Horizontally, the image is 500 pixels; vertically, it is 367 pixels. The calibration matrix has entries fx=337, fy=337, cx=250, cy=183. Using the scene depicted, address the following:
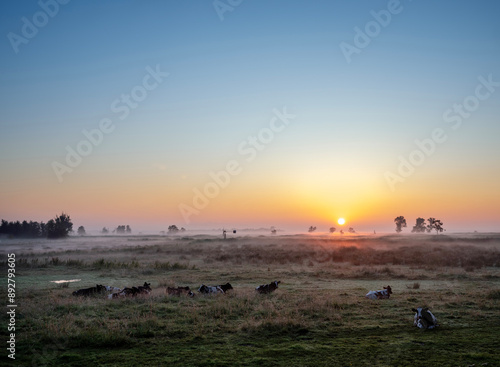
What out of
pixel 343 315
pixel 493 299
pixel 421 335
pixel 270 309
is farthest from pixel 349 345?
pixel 493 299

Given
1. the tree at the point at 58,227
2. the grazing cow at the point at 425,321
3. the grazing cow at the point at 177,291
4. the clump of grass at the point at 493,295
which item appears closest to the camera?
the grazing cow at the point at 425,321

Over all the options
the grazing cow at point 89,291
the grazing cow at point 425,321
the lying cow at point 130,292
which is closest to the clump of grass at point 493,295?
the grazing cow at point 425,321

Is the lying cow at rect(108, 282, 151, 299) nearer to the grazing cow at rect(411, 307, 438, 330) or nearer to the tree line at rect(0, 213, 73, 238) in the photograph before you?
the grazing cow at rect(411, 307, 438, 330)

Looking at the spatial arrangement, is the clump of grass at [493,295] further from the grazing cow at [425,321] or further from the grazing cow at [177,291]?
the grazing cow at [177,291]

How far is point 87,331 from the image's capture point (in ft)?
33.6

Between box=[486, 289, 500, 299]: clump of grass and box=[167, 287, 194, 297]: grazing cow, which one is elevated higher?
box=[167, 287, 194, 297]: grazing cow

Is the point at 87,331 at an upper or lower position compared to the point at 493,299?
upper

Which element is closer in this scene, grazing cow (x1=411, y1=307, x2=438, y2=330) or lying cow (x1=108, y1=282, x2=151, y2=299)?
grazing cow (x1=411, y1=307, x2=438, y2=330)

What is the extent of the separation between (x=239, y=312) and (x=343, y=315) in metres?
4.06

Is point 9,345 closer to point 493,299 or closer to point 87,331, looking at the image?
point 87,331

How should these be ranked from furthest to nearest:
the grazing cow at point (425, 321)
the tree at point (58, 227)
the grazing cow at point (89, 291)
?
the tree at point (58, 227)
the grazing cow at point (89, 291)
the grazing cow at point (425, 321)

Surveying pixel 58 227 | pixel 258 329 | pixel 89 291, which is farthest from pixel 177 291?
pixel 58 227

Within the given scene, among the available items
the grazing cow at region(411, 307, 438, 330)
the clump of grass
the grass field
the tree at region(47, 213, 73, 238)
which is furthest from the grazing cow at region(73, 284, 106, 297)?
the tree at region(47, 213, 73, 238)

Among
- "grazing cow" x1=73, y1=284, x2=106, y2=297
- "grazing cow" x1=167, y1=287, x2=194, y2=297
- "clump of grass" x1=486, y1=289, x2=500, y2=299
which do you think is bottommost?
"clump of grass" x1=486, y1=289, x2=500, y2=299
